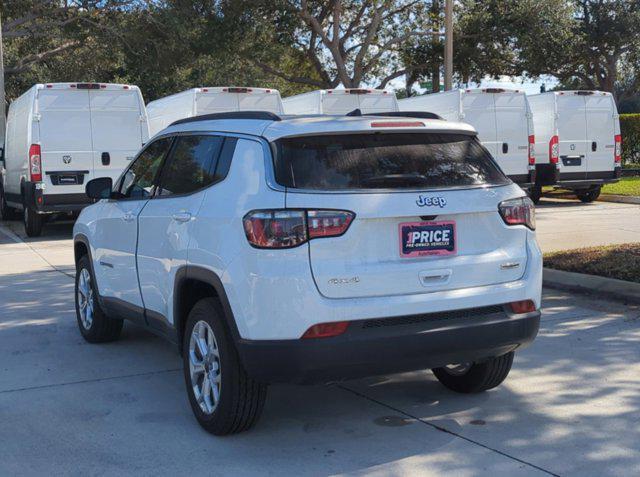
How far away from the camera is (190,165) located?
5133 millimetres

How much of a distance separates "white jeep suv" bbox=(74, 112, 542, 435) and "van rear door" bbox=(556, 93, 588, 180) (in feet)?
46.1

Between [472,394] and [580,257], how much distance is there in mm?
4714

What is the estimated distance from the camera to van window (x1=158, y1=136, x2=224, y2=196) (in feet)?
15.9

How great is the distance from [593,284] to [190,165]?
4.85 meters

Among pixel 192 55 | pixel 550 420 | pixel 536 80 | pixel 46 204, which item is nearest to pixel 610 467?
pixel 550 420

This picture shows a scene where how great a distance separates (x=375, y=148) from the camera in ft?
14.5

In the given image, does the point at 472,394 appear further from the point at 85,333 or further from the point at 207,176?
the point at 85,333

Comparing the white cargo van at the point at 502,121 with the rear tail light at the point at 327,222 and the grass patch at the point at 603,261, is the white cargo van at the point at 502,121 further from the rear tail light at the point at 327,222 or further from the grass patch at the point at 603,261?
the rear tail light at the point at 327,222

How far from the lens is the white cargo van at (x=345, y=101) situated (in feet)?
53.2

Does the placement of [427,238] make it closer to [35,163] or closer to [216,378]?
[216,378]

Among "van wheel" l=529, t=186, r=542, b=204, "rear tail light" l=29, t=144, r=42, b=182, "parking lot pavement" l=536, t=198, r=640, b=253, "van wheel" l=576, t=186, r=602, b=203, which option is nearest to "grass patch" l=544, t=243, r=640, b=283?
"parking lot pavement" l=536, t=198, r=640, b=253

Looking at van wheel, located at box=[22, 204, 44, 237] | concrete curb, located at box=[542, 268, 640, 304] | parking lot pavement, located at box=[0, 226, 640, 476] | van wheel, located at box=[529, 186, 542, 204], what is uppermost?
van wheel, located at box=[529, 186, 542, 204]

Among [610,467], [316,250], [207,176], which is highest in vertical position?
[207,176]

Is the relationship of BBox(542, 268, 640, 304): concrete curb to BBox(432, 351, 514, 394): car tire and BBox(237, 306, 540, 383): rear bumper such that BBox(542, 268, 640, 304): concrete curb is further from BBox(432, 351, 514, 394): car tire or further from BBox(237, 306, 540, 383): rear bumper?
BBox(237, 306, 540, 383): rear bumper
